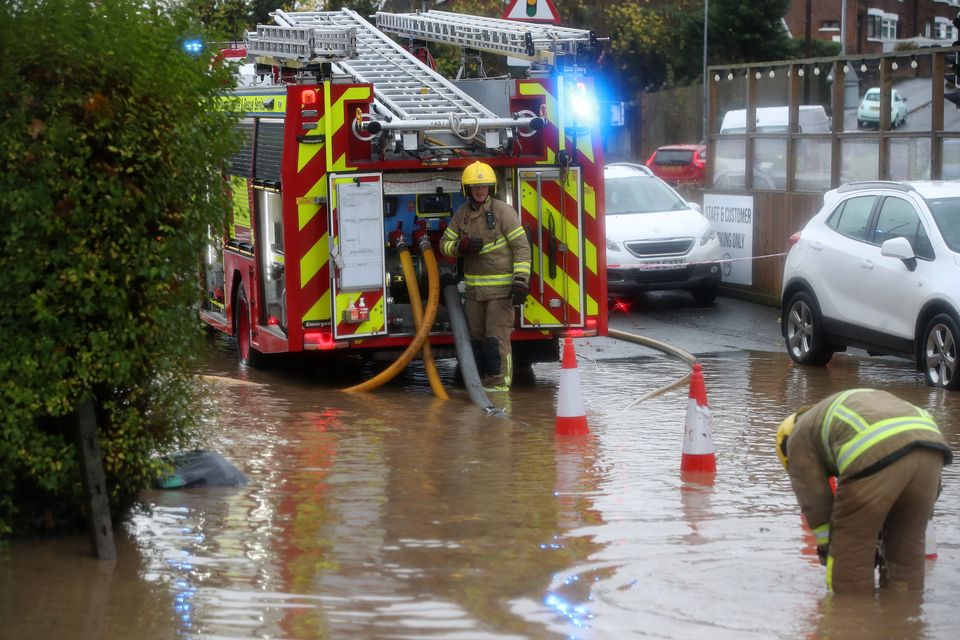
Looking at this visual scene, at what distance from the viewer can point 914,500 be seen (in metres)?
5.90

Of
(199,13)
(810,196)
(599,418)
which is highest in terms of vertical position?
(199,13)

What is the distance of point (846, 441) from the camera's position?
583 cm

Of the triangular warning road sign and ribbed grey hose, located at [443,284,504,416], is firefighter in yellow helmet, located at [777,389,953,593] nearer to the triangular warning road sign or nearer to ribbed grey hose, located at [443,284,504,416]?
ribbed grey hose, located at [443,284,504,416]

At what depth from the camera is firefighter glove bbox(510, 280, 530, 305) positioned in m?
11.5

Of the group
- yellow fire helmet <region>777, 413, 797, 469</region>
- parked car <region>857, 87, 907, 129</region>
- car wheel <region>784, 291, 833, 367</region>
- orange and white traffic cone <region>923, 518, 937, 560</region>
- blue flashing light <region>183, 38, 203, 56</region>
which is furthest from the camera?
parked car <region>857, 87, 907, 129</region>

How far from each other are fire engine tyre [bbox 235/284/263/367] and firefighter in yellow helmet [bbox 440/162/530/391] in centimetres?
245

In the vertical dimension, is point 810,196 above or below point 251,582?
above

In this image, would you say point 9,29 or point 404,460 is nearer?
point 9,29

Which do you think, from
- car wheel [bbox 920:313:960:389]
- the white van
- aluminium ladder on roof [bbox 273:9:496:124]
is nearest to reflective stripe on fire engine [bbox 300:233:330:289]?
aluminium ladder on roof [bbox 273:9:496:124]

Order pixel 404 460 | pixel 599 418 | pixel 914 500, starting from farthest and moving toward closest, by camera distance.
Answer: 1. pixel 599 418
2. pixel 404 460
3. pixel 914 500

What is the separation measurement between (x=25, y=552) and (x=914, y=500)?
3.71 meters

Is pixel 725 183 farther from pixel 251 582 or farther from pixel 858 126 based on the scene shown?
pixel 251 582

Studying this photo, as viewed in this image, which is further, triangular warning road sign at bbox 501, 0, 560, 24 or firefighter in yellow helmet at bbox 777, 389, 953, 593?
triangular warning road sign at bbox 501, 0, 560, 24

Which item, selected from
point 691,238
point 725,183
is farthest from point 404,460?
point 725,183
